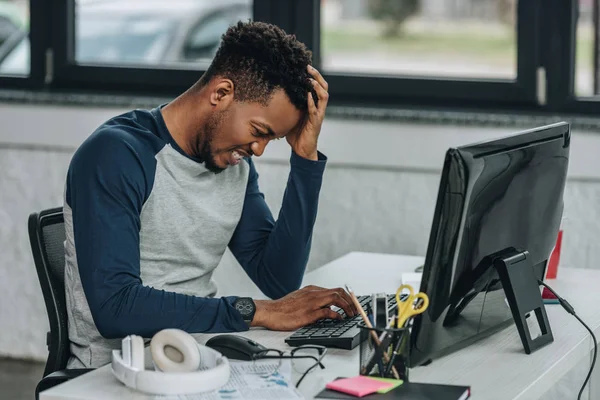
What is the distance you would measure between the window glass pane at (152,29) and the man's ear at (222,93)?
1.61 meters

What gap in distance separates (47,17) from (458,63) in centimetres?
146

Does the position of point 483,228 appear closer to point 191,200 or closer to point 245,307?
point 245,307

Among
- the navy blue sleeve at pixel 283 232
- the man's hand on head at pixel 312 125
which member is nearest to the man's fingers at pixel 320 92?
the man's hand on head at pixel 312 125

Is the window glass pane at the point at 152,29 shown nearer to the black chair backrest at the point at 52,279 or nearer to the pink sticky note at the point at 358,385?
the black chair backrest at the point at 52,279

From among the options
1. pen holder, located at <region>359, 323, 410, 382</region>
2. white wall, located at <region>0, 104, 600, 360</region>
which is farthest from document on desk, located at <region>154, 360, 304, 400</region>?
white wall, located at <region>0, 104, 600, 360</region>

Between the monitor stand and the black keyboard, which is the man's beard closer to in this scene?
the black keyboard

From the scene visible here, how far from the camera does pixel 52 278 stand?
1897mm

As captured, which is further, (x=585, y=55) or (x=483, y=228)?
(x=585, y=55)

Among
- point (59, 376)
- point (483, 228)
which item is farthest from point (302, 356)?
point (59, 376)

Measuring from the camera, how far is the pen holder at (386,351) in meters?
1.42

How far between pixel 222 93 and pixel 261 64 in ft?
0.28

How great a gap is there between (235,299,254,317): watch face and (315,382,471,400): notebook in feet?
1.11

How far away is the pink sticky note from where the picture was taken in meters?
1.36

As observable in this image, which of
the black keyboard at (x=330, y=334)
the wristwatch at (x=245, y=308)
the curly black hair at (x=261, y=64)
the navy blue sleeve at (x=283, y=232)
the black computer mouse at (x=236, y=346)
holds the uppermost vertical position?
the curly black hair at (x=261, y=64)
